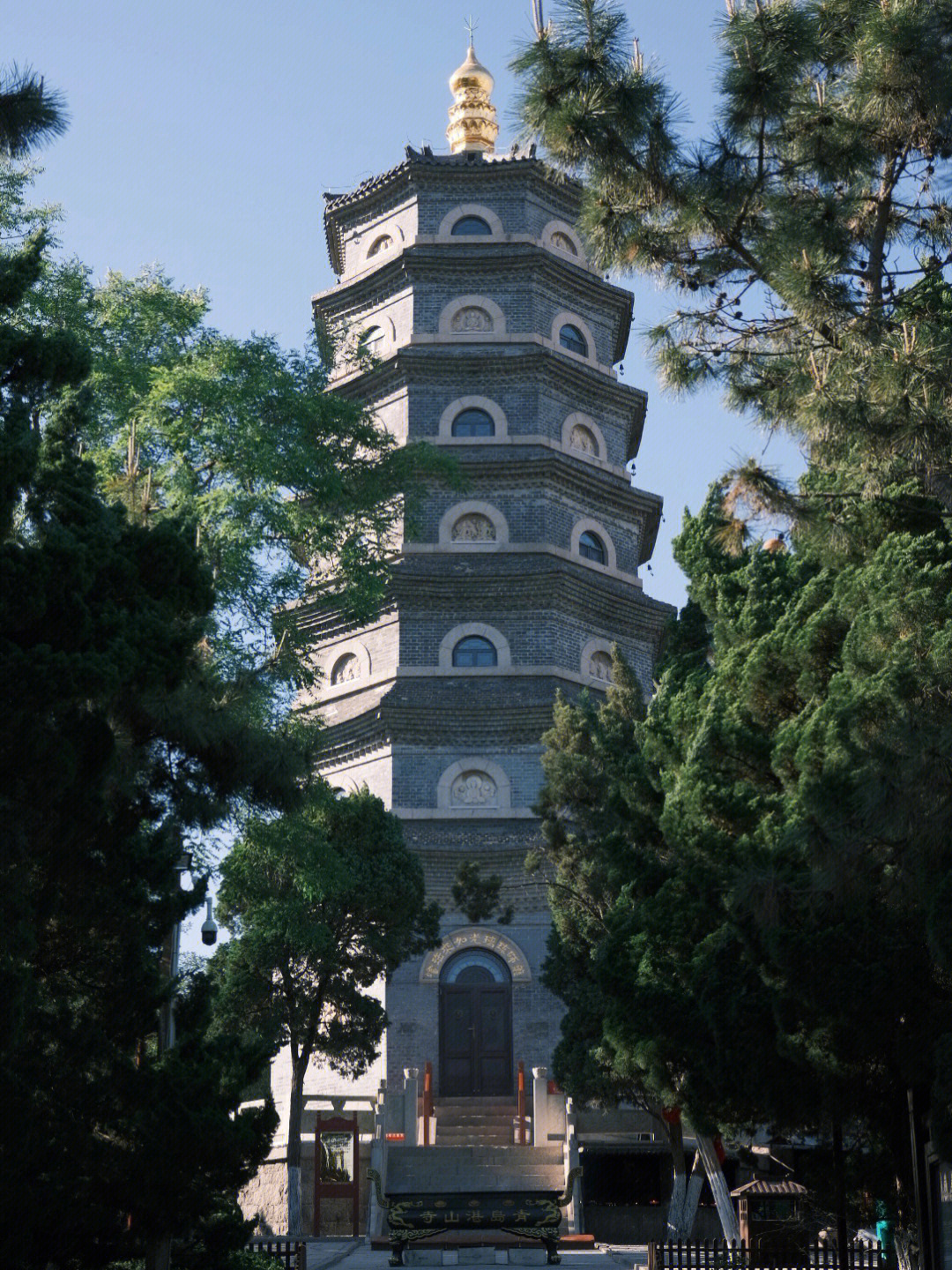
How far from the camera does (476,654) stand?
26297mm

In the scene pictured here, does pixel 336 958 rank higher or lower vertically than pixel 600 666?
lower

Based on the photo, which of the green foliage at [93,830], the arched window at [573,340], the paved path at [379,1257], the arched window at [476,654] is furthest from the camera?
the arched window at [573,340]

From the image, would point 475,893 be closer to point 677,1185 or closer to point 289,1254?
point 677,1185

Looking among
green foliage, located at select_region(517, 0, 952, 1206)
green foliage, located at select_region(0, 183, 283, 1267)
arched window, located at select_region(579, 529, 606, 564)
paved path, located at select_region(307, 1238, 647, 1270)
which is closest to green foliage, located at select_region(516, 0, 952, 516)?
green foliage, located at select_region(517, 0, 952, 1206)

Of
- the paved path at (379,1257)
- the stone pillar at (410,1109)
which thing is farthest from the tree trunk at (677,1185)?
the stone pillar at (410,1109)

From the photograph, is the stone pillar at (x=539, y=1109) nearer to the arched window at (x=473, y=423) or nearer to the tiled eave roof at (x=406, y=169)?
the arched window at (x=473, y=423)

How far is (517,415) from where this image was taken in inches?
1086

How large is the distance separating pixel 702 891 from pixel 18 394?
22.4 feet

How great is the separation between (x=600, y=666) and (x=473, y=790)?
10.3ft

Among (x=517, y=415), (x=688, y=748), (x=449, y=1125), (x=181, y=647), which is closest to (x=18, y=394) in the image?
(x=181, y=647)

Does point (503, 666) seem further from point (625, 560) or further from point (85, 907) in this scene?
point (85, 907)

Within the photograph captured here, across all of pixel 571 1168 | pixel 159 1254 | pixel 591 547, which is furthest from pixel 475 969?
pixel 159 1254

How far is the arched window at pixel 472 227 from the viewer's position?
2884cm

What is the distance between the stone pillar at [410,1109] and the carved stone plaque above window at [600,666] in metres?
7.33
